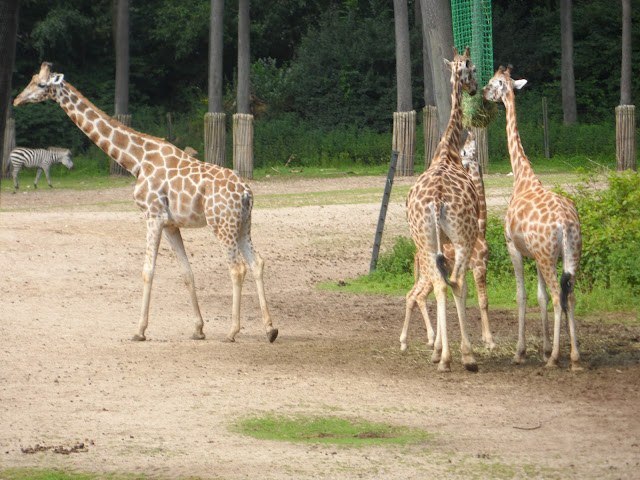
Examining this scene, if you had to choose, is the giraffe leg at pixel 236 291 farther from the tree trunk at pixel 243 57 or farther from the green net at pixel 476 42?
the tree trunk at pixel 243 57

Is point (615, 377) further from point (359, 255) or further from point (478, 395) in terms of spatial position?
point (359, 255)

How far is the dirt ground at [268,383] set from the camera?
6.25 meters

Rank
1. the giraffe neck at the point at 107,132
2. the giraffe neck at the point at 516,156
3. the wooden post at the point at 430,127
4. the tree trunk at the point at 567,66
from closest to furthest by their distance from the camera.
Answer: the giraffe neck at the point at 516,156 → the giraffe neck at the point at 107,132 → the wooden post at the point at 430,127 → the tree trunk at the point at 567,66

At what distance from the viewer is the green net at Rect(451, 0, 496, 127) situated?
36.0ft

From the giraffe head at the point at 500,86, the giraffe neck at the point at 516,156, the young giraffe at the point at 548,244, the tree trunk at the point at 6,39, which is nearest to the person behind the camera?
the tree trunk at the point at 6,39

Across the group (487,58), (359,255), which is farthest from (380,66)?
(487,58)

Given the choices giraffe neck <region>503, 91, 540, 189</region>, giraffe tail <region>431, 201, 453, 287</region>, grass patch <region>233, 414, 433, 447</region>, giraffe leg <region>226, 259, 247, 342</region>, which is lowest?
grass patch <region>233, 414, 433, 447</region>

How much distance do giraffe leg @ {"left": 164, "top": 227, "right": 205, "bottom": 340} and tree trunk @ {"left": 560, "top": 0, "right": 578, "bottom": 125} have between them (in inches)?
Answer: 950

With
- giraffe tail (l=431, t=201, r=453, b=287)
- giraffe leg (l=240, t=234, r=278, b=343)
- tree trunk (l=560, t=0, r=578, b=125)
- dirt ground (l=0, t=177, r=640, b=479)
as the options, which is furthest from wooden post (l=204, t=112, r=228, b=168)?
giraffe tail (l=431, t=201, r=453, b=287)

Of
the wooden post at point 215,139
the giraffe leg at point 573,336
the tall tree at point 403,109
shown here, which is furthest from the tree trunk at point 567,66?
the giraffe leg at point 573,336

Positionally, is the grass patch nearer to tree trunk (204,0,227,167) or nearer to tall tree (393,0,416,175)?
tree trunk (204,0,227,167)

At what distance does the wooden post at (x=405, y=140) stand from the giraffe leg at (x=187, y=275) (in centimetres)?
1598

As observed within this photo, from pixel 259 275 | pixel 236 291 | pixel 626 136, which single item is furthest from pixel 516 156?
pixel 626 136

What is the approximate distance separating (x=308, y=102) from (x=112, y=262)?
2270 centimetres
